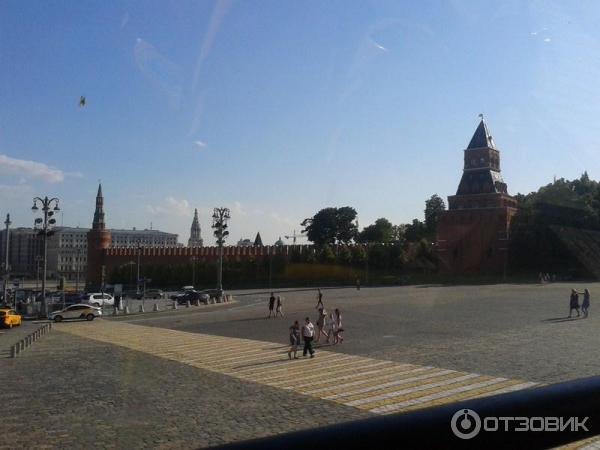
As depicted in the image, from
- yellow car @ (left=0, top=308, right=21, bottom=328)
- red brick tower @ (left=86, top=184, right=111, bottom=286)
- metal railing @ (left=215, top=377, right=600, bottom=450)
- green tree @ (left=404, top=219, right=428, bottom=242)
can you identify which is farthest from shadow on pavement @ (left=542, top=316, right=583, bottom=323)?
red brick tower @ (left=86, top=184, right=111, bottom=286)

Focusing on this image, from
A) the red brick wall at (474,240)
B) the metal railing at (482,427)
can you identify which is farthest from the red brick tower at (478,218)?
the metal railing at (482,427)

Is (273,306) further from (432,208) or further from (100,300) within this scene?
(432,208)

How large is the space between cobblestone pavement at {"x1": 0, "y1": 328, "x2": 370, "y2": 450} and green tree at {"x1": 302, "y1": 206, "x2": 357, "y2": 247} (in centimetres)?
7045

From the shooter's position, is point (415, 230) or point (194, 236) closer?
point (415, 230)

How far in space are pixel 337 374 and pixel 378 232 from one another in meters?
72.2

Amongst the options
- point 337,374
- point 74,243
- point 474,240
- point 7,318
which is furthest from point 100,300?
point 74,243

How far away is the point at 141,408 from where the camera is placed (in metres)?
9.46

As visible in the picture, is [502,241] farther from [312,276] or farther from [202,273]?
[202,273]

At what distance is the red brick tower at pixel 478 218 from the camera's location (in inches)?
2203

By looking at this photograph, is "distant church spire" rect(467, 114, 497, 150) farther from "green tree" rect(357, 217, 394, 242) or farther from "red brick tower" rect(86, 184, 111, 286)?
"red brick tower" rect(86, 184, 111, 286)

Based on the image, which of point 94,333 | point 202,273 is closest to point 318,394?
point 94,333

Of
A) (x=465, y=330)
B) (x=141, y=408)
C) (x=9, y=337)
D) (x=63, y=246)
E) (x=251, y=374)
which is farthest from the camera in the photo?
(x=63, y=246)

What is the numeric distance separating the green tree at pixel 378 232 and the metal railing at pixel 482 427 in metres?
82.0

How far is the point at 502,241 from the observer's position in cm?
5534
